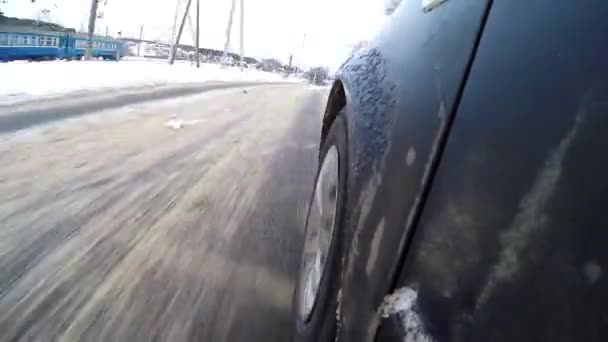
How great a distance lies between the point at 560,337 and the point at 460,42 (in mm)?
681

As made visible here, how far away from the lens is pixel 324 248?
5.45 ft

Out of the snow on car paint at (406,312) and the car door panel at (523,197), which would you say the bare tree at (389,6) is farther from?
the snow on car paint at (406,312)

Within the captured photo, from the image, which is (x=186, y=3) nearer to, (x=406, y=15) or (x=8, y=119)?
(x=8, y=119)

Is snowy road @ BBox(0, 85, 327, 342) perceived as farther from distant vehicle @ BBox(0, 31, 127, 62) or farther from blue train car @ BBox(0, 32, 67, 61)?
distant vehicle @ BBox(0, 31, 127, 62)

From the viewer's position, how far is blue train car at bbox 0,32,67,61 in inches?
1062

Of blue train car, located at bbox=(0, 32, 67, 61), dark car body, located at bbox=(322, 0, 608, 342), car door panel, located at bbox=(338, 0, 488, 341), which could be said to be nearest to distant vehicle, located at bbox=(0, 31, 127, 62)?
blue train car, located at bbox=(0, 32, 67, 61)

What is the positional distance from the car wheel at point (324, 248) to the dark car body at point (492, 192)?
9 centimetres

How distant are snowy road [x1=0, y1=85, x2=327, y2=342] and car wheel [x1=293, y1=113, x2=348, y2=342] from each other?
0.51 metres

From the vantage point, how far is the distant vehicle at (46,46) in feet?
89.6

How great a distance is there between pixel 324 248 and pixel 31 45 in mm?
34153

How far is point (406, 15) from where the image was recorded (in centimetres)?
161

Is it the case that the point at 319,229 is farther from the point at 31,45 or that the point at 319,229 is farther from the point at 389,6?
the point at 31,45

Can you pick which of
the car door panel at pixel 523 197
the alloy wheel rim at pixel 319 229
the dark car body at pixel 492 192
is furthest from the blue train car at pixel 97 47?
the car door panel at pixel 523 197

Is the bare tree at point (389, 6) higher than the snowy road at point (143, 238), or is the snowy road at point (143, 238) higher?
the bare tree at point (389, 6)
